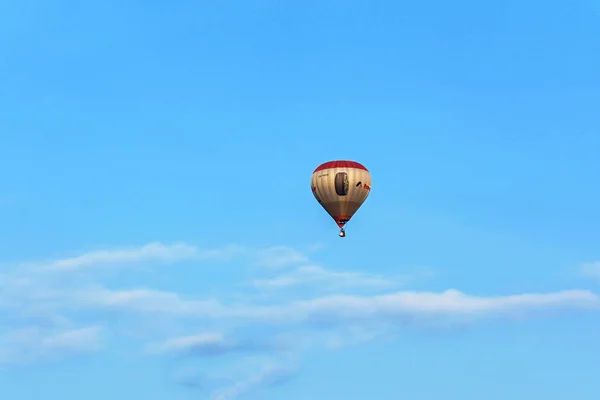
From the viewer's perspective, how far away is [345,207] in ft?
655

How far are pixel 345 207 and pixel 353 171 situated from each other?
4848 mm

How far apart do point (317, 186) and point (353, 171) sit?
516 centimetres

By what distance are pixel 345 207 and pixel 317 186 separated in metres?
4.53

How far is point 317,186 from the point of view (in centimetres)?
19988

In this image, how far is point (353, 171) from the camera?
652 feet
